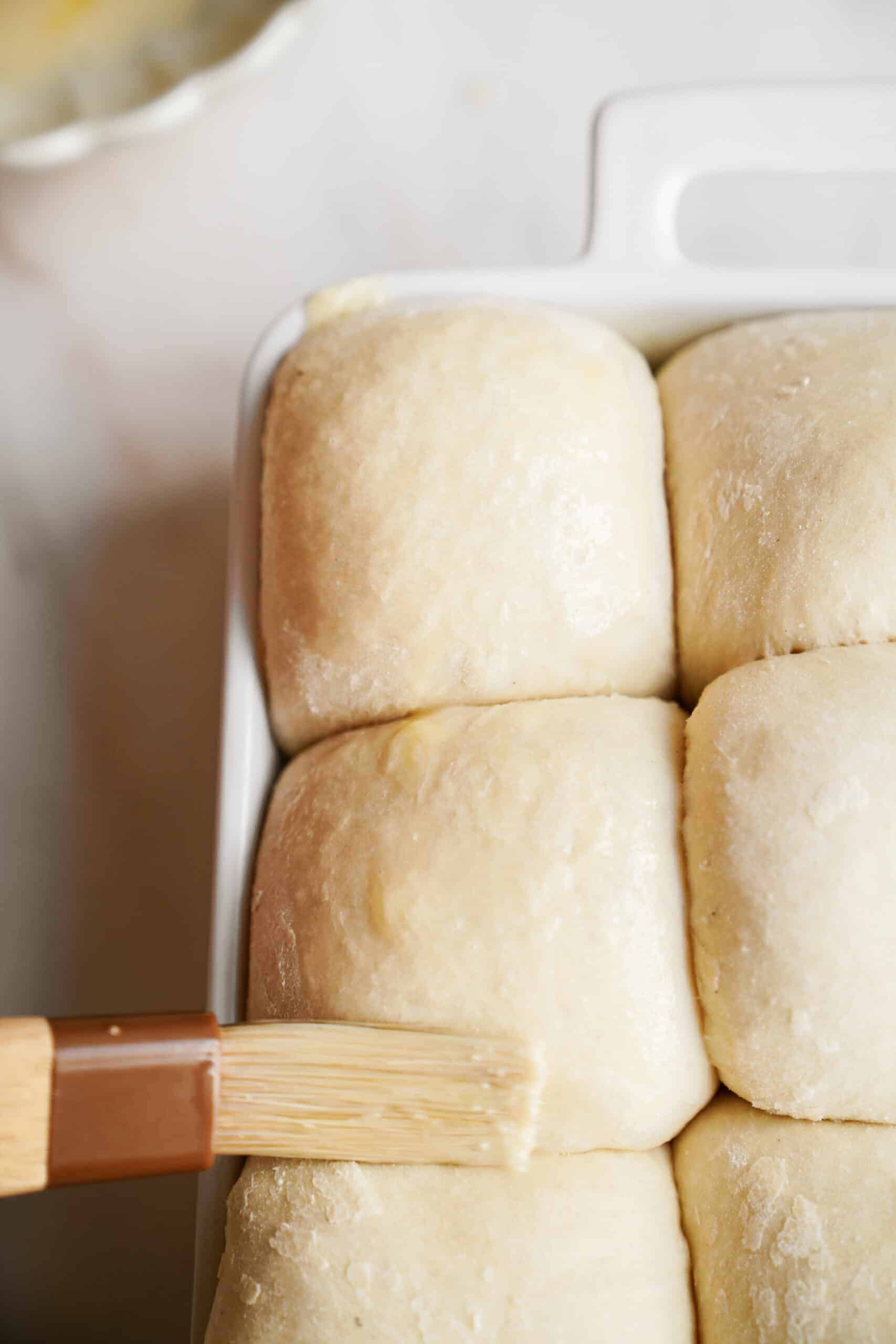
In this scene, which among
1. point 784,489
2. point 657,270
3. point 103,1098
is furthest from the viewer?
point 657,270

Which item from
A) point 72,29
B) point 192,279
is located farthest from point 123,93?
point 192,279

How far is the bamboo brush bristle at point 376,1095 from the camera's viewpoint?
2.13 ft

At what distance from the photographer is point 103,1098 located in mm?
613

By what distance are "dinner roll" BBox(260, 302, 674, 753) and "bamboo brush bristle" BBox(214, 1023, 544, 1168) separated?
0.73 feet

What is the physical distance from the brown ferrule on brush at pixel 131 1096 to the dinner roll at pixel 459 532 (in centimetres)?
25

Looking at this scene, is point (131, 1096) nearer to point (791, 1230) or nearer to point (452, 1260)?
point (452, 1260)

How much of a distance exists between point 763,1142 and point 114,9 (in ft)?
3.54

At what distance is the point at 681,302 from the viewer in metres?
0.86

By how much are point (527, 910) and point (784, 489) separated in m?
0.31

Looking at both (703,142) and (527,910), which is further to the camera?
(703,142)

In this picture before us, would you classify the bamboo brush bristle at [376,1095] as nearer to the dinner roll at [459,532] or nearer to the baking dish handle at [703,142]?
the dinner roll at [459,532]

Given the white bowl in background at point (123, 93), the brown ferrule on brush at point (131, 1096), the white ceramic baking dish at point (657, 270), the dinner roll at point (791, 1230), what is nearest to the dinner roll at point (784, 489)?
the white ceramic baking dish at point (657, 270)

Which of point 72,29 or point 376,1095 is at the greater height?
point 72,29

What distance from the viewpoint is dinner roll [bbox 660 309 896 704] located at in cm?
72
